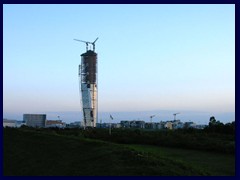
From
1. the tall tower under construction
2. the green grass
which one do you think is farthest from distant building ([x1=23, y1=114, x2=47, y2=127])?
the green grass

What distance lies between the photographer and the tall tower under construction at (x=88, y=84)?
66312 millimetres

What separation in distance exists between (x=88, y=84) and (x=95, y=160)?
2246 inches

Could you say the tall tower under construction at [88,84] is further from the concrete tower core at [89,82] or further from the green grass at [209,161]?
the green grass at [209,161]

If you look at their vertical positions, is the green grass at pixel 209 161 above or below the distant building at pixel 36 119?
below

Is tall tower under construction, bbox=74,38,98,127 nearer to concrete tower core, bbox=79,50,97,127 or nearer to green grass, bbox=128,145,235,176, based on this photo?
concrete tower core, bbox=79,50,97,127

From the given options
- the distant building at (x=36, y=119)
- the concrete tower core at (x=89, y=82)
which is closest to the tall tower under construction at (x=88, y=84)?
the concrete tower core at (x=89, y=82)

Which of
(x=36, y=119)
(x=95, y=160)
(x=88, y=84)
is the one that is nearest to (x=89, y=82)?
(x=88, y=84)

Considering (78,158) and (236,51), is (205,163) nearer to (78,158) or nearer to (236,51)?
(78,158)

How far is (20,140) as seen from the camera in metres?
16.2

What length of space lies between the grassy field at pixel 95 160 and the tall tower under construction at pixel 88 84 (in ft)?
165

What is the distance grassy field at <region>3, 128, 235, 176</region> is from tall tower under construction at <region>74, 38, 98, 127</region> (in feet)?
165

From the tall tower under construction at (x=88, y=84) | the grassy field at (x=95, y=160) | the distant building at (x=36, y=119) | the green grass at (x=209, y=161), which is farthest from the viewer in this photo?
the tall tower under construction at (x=88, y=84)

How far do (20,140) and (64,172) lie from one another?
775cm
